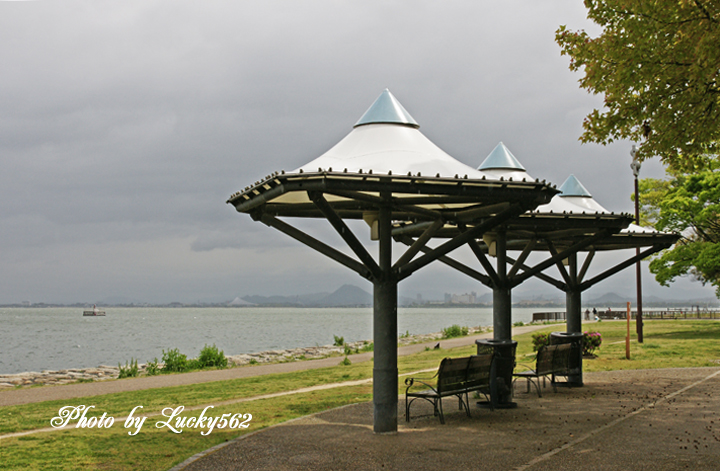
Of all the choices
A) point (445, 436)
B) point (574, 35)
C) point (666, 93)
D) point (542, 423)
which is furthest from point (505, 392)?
point (574, 35)

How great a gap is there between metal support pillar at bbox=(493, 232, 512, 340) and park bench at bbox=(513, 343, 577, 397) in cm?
79

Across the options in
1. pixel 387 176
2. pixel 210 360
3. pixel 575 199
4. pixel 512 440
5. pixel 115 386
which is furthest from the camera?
pixel 210 360

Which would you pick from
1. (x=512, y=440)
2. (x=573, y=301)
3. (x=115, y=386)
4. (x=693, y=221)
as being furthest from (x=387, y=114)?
(x=693, y=221)

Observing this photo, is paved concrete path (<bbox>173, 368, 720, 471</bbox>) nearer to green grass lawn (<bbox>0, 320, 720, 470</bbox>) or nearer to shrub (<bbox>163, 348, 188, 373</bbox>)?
green grass lawn (<bbox>0, 320, 720, 470</bbox>)

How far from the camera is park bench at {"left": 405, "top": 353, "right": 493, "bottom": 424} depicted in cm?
1020

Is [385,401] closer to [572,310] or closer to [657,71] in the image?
[657,71]

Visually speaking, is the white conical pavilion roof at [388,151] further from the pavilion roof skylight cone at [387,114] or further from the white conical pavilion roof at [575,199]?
the white conical pavilion roof at [575,199]

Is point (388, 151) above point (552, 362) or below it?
above

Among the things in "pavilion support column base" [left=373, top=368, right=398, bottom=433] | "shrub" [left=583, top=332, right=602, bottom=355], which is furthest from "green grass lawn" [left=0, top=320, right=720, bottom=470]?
"pavilion support column base" [left=373, top=368, right=398, bottom=433]

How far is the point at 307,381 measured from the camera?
57.1ft

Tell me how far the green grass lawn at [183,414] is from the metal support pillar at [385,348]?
2.09m

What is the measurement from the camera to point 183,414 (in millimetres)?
11742

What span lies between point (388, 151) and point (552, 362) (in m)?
6.25

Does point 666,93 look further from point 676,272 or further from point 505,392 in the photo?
point 676,272
